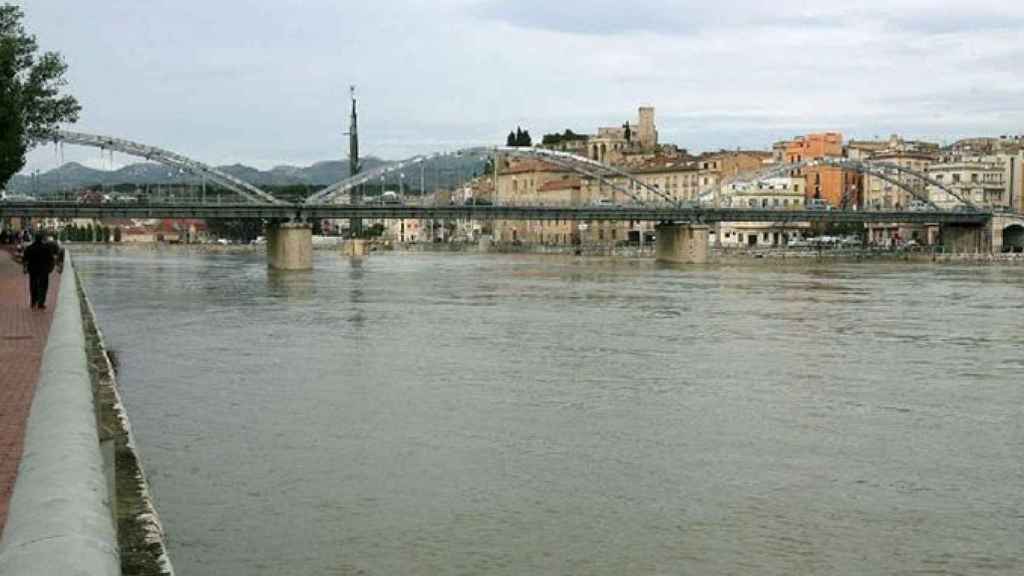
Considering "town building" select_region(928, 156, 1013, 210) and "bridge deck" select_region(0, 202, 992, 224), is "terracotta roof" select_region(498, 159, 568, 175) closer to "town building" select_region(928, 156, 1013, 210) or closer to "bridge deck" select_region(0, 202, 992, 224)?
→ "town building" select_region(928, 156, 1013, 210)

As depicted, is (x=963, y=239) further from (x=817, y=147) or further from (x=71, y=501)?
(x=71, y=501)

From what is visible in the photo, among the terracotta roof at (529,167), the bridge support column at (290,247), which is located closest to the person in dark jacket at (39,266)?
the bridge support column at (290,247)

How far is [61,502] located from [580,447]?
1047cm

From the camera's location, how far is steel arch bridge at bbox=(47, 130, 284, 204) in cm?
8756

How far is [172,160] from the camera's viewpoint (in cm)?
9206

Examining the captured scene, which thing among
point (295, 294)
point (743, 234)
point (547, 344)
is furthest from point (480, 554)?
point (743, 234)

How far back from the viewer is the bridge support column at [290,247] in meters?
87.6

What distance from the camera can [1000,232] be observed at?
125 m

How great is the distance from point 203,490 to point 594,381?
33.6 feet

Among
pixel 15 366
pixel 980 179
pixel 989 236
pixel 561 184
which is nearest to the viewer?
pixel 15 366

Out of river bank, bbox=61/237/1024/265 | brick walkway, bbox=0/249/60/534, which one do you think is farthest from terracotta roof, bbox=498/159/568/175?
brick walkway, bbox=0/249/60/534

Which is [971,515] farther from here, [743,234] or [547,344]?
[743,234]

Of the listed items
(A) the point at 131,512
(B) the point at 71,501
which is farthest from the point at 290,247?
(B) the point at 71,501

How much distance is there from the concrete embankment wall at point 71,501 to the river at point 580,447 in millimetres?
1466
